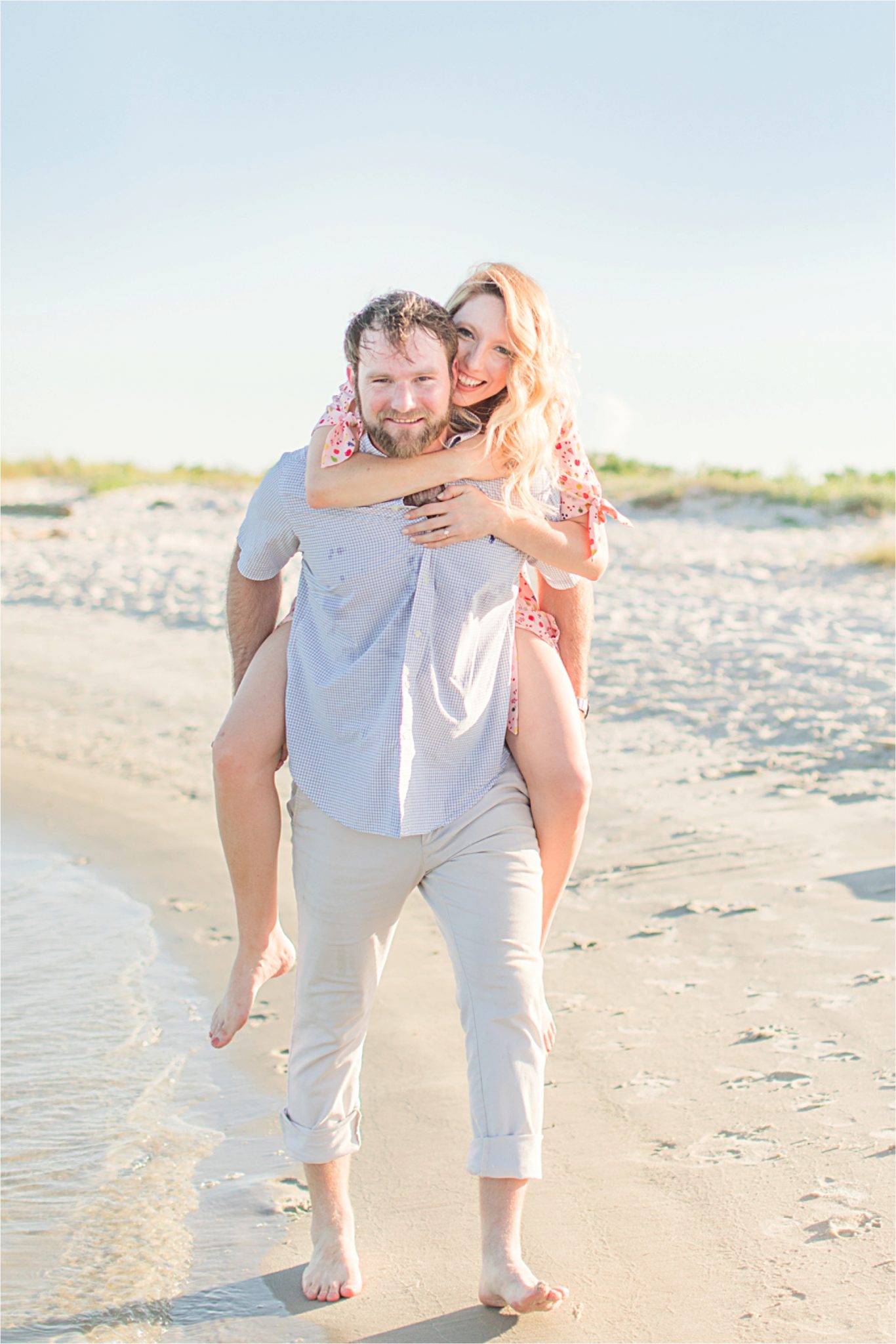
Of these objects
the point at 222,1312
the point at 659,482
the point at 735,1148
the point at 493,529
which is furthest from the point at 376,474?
the point at 659,482

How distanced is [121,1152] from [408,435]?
6.87 ft

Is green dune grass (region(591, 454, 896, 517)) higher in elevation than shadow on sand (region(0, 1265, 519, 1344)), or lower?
higher

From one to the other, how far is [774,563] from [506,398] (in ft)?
34.2

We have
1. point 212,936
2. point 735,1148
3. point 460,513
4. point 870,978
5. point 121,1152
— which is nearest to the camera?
point 460,513

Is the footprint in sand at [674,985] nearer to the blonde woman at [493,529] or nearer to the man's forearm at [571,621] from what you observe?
the blonde woman at [493,529]

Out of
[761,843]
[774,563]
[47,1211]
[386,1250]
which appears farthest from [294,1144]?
[774,563]

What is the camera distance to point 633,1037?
4090 mm

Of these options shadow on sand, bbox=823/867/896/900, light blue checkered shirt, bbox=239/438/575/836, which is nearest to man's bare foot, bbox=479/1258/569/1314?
light blue checkered shirt, bbox=239/438/575/836

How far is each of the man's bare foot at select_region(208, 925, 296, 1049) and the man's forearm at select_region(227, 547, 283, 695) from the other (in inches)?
22.9

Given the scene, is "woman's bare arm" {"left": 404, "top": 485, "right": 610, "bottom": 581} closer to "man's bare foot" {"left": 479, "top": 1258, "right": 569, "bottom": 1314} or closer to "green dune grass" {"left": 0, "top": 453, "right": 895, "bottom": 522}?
"man's bare foot" {"left": 479, "top": 1258, "right": 569, "bottom": 1314}

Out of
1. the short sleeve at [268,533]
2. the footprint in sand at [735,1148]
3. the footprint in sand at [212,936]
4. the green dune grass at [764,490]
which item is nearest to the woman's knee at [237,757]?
the short sleeve at [268,533]

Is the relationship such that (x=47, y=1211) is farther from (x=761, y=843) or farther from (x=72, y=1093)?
(x=761, y=843)

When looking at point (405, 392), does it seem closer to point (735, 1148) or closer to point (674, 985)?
point (735, 1148)

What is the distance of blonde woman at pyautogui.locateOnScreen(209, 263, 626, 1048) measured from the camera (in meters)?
2.79
